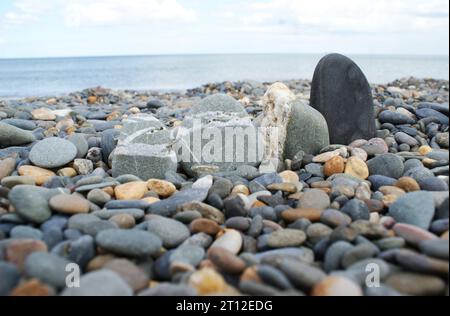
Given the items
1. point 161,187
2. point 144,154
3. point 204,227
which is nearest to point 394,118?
point 144,154

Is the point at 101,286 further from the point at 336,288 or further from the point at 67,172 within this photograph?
the point at 67,172

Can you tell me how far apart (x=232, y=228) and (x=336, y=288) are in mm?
975

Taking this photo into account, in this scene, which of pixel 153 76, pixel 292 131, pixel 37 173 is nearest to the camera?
pixel 37 173

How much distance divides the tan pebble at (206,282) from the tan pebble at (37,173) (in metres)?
2.27

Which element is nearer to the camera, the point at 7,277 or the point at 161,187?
the point at 7,277

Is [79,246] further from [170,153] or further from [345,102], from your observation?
[345,102]

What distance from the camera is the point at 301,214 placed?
2.90 metres

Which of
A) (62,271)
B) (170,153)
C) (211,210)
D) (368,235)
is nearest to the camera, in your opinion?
(62,271)

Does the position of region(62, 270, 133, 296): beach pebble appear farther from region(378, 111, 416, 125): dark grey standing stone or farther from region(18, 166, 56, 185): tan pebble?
region(378, 111, 416, 125): dark grey standing stone

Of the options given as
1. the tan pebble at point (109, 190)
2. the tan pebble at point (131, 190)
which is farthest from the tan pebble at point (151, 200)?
the tan pebble at point (109, 190)

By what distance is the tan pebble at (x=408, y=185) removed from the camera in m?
3.45
